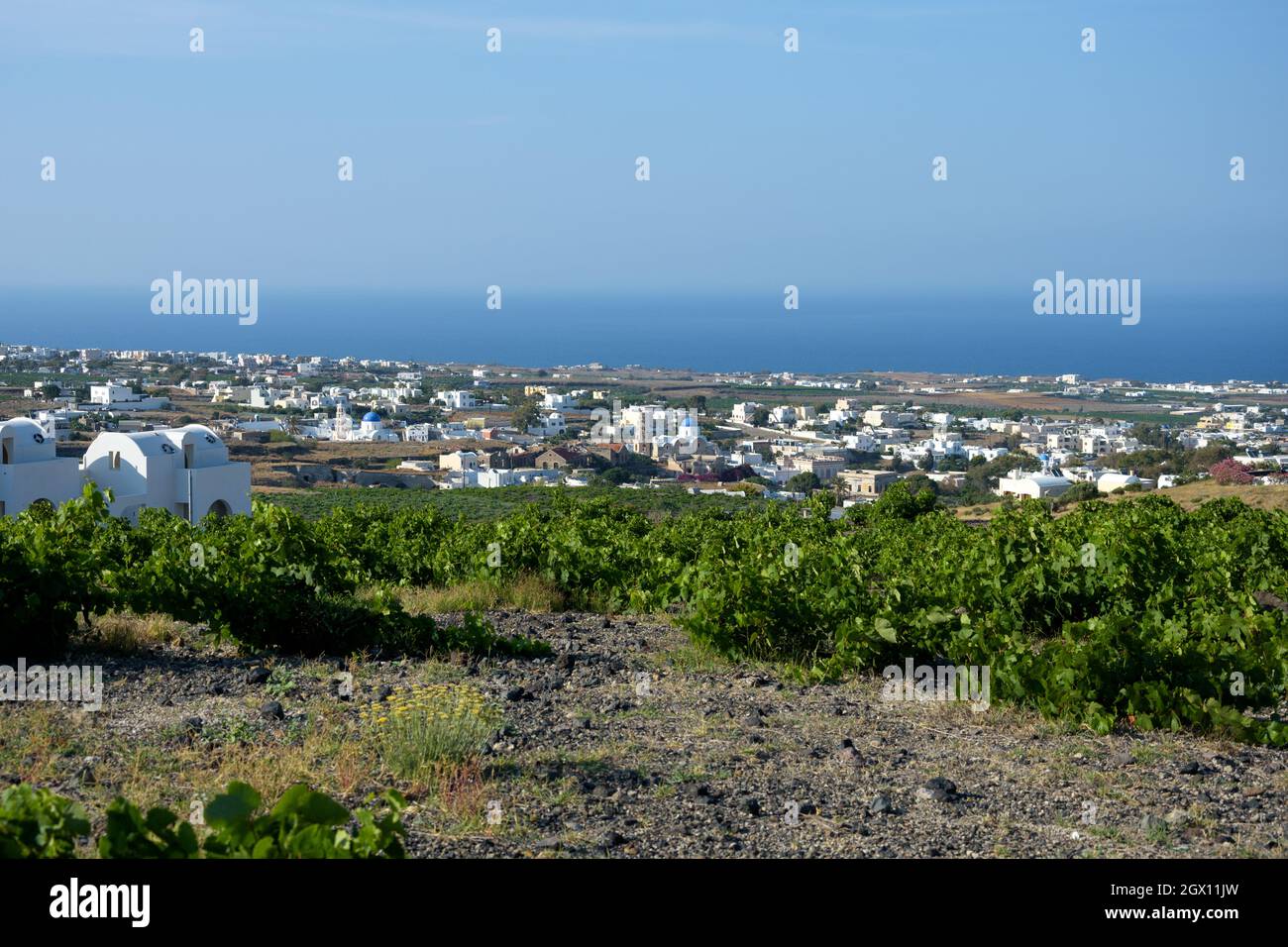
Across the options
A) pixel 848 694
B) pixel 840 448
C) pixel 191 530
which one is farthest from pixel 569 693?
pixel 840 448

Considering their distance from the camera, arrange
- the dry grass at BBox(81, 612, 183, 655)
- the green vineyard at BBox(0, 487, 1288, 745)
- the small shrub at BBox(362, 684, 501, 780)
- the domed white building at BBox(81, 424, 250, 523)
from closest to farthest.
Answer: the small shrub at BBox(362, 684, 501, 780), the green vineyard at BBox(0, 487, 1288, 745), the dry grass at BBox(81, 612, 183, 655), the domed white building at BBox(81, 424, 250, 523)

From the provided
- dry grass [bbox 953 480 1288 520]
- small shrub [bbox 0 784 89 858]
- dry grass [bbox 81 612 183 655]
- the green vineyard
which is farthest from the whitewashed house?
small shrub [bbox 0 784 89 858]

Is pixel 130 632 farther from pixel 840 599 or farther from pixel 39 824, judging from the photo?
pixel 39 824

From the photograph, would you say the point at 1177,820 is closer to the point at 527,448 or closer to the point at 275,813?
the point at 275,813

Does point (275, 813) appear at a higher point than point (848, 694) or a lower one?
higher

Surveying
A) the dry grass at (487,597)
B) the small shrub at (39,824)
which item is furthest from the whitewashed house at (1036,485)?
the small shrub at (39,824)

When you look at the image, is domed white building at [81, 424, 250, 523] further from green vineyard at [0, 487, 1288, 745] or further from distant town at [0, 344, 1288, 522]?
green vineyard at [0, 487, 1288, 745]
